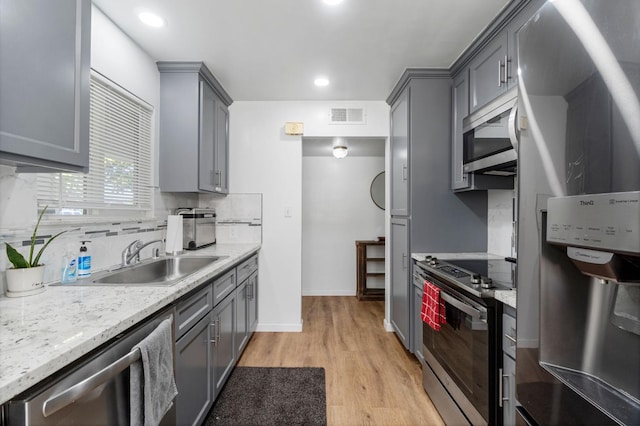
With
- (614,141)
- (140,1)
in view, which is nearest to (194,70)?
(140,1)

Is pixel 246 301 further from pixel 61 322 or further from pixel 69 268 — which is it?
pixel 61 322

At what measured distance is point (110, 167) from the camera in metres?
1.83

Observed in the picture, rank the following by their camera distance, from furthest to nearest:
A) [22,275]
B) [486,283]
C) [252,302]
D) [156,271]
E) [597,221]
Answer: [252,302], [156,271], [486,283], [22,275], [597,221]

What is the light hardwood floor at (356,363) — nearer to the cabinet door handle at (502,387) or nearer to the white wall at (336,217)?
the cabinet door handle at (502,387)

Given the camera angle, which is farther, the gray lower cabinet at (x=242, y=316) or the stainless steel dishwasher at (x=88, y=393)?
the gray lower cabinet at (x=242, y=316)

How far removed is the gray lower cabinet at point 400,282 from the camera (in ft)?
7.86

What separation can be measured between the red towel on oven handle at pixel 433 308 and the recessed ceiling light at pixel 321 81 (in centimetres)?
197

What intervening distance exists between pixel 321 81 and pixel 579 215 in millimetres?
2421

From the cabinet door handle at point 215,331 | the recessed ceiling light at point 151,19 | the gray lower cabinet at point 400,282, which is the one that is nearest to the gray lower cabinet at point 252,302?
the cabinet door handle at point 215,331

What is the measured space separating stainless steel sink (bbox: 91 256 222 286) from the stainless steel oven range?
60.8 inches

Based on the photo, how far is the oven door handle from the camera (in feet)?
4.37

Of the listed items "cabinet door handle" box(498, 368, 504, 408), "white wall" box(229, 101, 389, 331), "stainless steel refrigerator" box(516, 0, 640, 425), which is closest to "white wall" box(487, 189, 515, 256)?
"cabinet door handle" box(498, 368, 504, 408)

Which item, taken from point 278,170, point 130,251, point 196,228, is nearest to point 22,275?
point 130,251

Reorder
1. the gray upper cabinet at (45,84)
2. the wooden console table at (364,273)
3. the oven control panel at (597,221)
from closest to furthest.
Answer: the oven control panel at (597,221), the gray upper cabinet at (45,84), the wooden console table at (364,273)
